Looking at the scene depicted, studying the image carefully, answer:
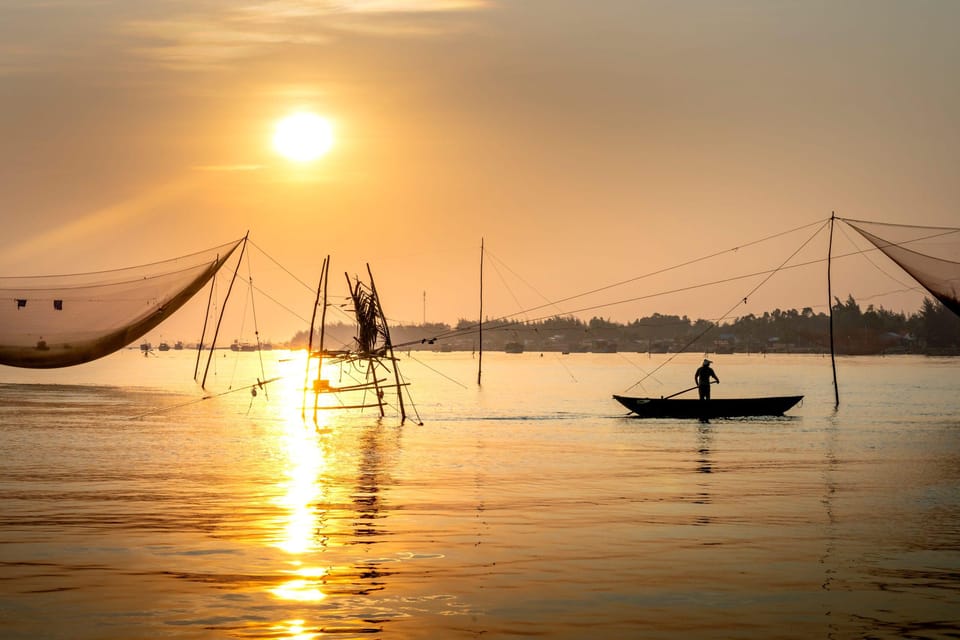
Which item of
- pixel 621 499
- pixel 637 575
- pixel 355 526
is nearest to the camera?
pixel 637 575

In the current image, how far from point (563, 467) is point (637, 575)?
11187 millimetres

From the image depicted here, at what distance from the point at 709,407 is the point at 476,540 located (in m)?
24.0

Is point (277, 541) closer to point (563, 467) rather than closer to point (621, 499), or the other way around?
point (621, 499)

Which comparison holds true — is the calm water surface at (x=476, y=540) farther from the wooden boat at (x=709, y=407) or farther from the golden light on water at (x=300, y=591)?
the wooden boat at (x=709, y=407)

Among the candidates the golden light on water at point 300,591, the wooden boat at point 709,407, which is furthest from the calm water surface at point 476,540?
the wooden boat at point 709,407

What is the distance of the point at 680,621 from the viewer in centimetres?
941

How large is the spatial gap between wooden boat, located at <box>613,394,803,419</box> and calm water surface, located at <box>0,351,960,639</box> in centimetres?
730

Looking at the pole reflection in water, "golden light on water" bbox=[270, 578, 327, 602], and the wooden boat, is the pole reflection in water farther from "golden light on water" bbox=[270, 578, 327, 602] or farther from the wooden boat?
the wooden boat

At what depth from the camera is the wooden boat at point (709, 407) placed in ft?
118

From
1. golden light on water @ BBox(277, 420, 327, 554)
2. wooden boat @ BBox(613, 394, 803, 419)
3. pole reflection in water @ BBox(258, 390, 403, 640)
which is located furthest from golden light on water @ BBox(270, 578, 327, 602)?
wooden boat @ BBox(613, 394, 803, 419)

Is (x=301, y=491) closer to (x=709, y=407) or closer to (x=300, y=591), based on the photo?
(x=300, y=591)

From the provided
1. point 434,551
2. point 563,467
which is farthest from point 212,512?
point 563,467

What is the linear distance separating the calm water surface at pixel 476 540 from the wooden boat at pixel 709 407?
730 cm

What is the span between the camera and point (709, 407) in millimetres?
35969
